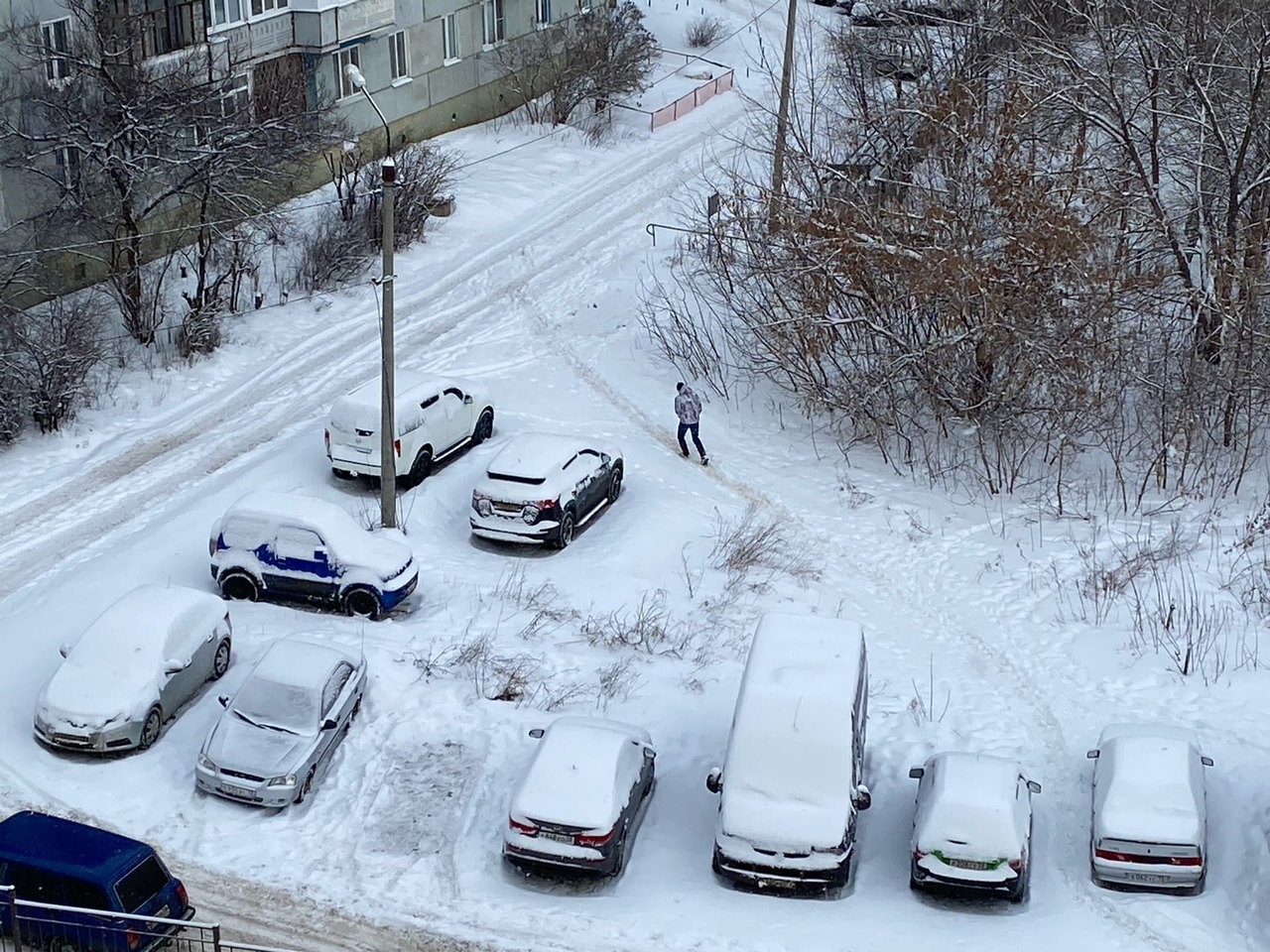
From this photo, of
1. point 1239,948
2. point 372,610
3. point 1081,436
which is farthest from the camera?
point 1081,436

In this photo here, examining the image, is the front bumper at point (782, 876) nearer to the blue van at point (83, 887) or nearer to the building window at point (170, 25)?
the blue van at point (83, 887)

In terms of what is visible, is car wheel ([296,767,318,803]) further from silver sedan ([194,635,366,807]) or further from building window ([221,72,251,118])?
building window ([221,72,251,118])

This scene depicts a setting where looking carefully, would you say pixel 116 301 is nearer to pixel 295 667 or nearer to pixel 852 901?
pixel 295 667

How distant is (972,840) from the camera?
14.1 m

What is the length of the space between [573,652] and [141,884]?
6.46 m

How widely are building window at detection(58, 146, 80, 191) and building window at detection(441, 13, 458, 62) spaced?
46.5 ft

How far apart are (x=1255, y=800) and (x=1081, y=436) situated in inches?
374

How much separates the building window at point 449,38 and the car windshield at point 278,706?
1054 inches

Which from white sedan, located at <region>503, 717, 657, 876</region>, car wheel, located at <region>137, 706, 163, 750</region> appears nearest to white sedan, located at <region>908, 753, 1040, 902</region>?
white sedan, located at <region>503, 717, 657, 876</region>

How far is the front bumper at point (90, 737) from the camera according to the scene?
15.9 meters

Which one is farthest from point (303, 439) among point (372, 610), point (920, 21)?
point (920, 21)

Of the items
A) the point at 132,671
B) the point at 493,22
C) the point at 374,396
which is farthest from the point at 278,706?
the point at 493,22

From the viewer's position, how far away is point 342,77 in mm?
35406

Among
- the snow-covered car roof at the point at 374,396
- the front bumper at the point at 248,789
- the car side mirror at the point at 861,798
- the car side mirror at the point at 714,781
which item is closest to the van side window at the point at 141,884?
the front bumper at the point at 248,789
